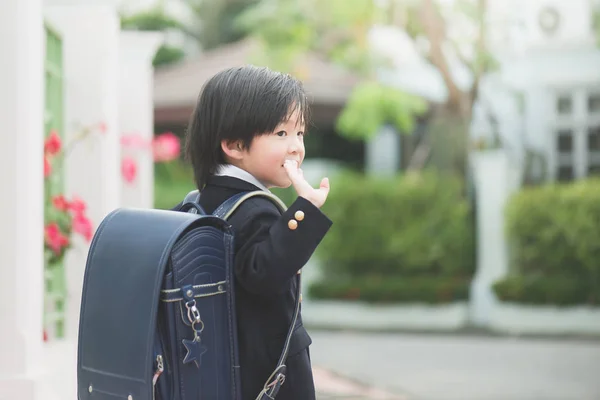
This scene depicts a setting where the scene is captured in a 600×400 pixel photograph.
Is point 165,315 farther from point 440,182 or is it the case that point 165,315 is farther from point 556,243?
point 440,182

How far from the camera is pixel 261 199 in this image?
206 cm

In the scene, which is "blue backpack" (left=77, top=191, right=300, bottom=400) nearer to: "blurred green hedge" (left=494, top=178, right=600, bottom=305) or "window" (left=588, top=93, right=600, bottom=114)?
"blurred green hedge" (left=494, top=178, right=600, bottom=305)

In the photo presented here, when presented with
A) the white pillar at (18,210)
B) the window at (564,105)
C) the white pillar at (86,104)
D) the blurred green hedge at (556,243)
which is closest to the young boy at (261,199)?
the white pillar at (18,210)

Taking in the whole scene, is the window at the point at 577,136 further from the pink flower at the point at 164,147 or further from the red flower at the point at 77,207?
the red flower at the point at 77,207

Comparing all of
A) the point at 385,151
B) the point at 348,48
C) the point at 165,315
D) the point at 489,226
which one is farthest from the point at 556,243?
the point at 165,315

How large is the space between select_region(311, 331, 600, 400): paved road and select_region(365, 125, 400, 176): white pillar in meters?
4.83

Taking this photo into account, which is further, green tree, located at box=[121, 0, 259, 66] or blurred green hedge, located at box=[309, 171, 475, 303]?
green tree, located at box=[121, 0, 259, 66]

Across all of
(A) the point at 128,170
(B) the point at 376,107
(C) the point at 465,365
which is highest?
(B) the point at 376,107

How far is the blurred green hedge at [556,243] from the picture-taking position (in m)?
11.8

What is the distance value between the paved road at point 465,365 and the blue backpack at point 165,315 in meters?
5.55

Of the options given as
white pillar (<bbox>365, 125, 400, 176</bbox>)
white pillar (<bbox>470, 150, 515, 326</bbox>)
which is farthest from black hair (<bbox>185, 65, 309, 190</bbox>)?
white pillar (<bbox>365, 125, 400, 176</bbox>)

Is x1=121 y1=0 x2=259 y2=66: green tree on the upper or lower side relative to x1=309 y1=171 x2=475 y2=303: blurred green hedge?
upper

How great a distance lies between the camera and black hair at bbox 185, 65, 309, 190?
2.07 meters

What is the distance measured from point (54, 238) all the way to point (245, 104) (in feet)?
10.3
